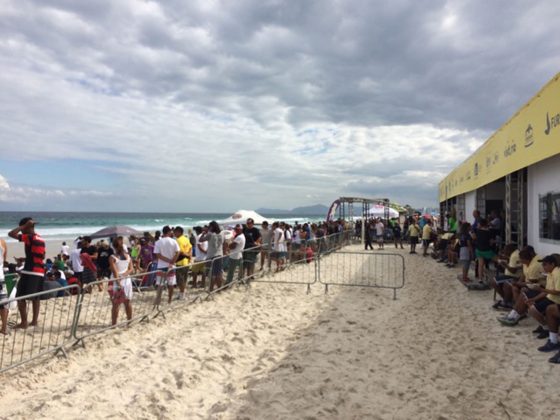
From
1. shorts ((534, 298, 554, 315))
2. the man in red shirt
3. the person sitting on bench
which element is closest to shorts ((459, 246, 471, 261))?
the person sitting on bench

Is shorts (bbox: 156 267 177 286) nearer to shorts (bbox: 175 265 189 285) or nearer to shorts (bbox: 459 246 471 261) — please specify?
shorts (bbox: 175 265 189 285)

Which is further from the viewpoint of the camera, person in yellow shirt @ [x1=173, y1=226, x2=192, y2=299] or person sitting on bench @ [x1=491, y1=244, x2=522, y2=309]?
person in yellow shirt @ [x1=173, y1=226, x2=192, y2=299]

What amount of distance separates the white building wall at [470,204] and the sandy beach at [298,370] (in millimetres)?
7546

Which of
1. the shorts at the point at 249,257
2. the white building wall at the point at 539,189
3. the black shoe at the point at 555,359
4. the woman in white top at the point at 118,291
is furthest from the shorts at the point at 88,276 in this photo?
the white building wall at the point at 539,189

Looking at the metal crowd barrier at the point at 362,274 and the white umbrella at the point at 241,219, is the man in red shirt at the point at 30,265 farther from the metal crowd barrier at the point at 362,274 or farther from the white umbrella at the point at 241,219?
the white umbrella at the point at 241,219

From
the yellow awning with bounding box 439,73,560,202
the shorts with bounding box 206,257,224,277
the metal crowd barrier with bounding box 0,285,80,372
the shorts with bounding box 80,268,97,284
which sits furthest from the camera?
the shorts with bounding box 80,268,97,284

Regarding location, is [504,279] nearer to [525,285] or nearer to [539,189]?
[525,285]

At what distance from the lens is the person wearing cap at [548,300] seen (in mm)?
5438

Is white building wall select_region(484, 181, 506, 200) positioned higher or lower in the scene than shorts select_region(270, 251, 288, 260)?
higher

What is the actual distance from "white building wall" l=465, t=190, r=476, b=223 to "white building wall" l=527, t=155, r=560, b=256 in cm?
627

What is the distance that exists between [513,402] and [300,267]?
9.46 metres

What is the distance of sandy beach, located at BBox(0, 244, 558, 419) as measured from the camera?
13.6 feet

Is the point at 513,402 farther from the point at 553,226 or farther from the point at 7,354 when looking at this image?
the point at 7,354

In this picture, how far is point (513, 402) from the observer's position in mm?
4199
